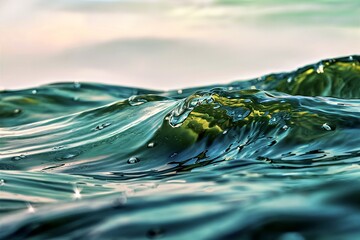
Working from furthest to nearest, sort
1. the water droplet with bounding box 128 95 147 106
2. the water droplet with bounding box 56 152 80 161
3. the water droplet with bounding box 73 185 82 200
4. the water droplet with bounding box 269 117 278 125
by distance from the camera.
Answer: the water droplet with bounding box 128 95 147 106 → the water droplet with bounding box 56 152 80 161 → the water droplet with bounding box 269 117 278 125 → the water droplet with bounding box 73 185 82 200

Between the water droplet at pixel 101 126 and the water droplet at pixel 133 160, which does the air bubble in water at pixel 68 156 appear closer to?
the water droplet at pixel 133 160

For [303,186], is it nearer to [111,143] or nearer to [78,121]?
[111,143]

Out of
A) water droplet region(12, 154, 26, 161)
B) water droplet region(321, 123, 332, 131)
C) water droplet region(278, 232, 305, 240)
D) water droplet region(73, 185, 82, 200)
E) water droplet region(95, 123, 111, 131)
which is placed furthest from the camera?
water droplet region(95, 123, 111, 131)

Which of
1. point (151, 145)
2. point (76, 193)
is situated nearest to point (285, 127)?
point (151, 145)

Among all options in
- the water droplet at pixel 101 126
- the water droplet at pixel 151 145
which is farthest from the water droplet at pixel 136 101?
the water droplet at pixel 151 145

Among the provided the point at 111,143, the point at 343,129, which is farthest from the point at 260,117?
the point at 111,143

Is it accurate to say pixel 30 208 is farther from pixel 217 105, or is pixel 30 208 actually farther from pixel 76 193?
pixel 217 105

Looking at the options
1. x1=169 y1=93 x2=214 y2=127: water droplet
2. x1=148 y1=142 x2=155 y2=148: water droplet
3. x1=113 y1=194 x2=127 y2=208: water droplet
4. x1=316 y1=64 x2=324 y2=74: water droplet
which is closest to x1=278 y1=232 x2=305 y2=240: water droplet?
x1=113 y1=194 x2=127 y2=208: water droplet

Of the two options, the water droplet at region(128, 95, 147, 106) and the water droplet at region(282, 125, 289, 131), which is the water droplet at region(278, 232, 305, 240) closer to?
the water droplet at region(282, 125, 289, 131)
